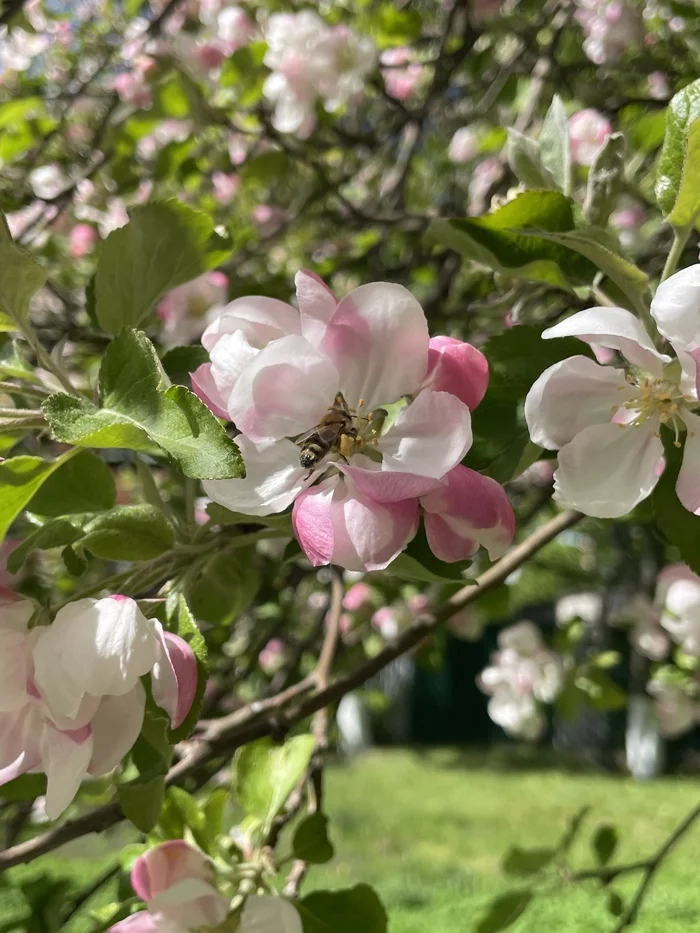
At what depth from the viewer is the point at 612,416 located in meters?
0.41

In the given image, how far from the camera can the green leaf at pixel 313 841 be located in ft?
2.06

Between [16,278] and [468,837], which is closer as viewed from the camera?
[16,278]

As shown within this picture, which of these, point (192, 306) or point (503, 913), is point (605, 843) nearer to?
point (503, 913)

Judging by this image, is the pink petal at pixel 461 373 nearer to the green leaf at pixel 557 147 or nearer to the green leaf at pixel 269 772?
the green leaf at pixel 557 147

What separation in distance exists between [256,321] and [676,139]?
0.75 ft

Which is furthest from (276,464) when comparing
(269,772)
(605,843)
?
(605,843)

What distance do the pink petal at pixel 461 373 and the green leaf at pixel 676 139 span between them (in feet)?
0.45

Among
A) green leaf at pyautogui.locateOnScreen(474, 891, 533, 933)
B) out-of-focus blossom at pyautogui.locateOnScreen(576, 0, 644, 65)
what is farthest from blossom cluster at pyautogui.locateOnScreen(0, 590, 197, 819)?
out-of-focus blossom at pyautogui.locateOnScreen(576, 0, 644, 65)

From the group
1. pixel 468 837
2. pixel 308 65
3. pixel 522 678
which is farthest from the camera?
pixel 468 837

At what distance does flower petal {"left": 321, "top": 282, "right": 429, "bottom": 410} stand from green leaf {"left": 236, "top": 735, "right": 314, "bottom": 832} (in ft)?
1.19

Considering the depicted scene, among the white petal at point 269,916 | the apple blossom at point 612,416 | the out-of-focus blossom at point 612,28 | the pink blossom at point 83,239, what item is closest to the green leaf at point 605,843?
the white petal at point 269,916

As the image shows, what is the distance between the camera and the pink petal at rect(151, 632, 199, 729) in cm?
39

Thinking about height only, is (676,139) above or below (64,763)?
above

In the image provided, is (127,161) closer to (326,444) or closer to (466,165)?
(466,165)
